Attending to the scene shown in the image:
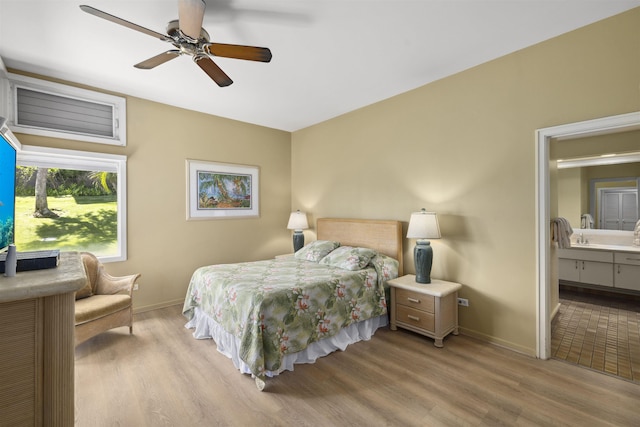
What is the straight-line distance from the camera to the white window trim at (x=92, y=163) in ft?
10.6

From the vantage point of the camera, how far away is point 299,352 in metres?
2.64

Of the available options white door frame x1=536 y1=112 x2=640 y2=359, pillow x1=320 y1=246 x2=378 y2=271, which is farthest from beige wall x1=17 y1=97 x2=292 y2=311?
white door frame x1=536 y1=112 x2=640 y2=359

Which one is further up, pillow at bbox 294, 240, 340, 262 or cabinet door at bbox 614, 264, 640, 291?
pillow at bbox 294, 240, 340, 262

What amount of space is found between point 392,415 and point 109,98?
4.55 m

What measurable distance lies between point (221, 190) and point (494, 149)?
12.5 feet

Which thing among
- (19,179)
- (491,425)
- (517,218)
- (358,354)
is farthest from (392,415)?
(19,179)

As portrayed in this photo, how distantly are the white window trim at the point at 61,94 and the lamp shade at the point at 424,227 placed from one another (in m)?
3.77

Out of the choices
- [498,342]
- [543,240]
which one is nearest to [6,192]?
[543,240]

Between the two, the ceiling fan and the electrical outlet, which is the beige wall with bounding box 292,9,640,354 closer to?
the electrical outlet

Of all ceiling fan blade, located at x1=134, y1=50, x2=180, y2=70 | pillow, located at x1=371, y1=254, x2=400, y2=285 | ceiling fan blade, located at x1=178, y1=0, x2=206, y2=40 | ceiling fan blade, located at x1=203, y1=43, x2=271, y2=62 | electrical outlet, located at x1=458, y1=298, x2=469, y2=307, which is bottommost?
electrical outlet, located at x1=458, y1=298, x2=469, y2=307

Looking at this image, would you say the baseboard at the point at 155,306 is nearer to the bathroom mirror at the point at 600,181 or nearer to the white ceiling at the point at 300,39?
the white ceiling at the point at 300,39

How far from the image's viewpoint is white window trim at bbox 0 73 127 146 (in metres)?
3.04

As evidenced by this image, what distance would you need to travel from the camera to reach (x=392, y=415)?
1962 mm

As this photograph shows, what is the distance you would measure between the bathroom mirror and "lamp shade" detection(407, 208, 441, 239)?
8.88 ft
